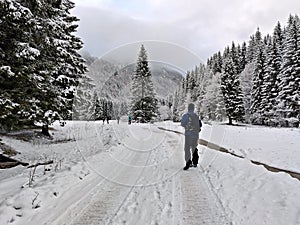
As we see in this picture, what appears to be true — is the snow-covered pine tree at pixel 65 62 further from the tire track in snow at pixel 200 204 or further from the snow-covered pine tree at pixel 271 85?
the snow-covered pine tree at pixel 271 85

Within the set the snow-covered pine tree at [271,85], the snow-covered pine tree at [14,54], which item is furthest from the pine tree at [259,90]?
the snow-covered pine tree at [14,54]

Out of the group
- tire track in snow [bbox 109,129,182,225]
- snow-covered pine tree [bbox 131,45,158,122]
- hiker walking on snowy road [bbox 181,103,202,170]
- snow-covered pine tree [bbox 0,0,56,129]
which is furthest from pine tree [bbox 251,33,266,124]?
snow-covered pine tree [bbox 0,0,56,129]

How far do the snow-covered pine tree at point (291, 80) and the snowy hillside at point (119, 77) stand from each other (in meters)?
32.1

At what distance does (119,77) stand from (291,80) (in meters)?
35.4

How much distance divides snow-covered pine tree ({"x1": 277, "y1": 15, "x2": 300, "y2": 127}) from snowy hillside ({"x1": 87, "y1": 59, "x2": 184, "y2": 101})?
3213 centimetres

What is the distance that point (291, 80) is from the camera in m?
36.2

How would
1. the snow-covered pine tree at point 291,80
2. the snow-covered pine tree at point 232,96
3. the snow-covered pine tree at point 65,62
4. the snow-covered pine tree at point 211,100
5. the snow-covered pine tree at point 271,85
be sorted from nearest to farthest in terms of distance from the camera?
the snow-covered pine tree at point 65,62, the snow-covered pine tree at point 291,80, the snow-covered pine tree at point 271,85, the snow-covered pine tree at point 232,96, the snow-covered pine tree at point 211,100

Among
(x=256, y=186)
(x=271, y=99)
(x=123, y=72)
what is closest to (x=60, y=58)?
(x=123, y=72)

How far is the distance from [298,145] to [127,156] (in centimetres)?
1030

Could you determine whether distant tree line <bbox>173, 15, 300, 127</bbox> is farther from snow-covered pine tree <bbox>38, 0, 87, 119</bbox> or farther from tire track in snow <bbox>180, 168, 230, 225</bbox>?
tire track in snow <bbox>180, 168, 230, 225</bbox>

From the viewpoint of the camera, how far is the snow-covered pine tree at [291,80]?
35188mm

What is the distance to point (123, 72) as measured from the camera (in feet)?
26.6

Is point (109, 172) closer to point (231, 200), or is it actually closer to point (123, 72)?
point (123, 72)

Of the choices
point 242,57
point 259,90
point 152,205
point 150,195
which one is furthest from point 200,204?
point 242,57
